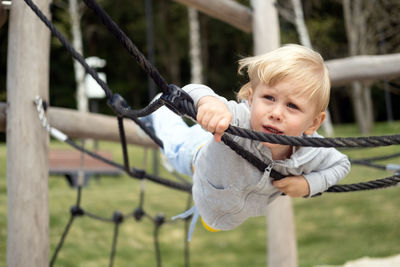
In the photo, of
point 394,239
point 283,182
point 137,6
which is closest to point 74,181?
point 394,239

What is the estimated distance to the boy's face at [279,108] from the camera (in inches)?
35.9

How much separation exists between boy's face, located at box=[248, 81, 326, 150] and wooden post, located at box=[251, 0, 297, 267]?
1043 mm

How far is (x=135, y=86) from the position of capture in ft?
42.5

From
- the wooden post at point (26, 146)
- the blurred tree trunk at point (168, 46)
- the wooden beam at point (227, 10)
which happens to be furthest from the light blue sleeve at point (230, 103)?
the blurred tree trunk at point (168, 46)

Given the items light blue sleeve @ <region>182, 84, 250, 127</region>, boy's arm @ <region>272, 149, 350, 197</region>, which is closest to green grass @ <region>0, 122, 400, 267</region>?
boy's arm @ <region>272, 149, 350, 197</region>

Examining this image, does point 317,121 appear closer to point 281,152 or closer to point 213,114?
point 281,152

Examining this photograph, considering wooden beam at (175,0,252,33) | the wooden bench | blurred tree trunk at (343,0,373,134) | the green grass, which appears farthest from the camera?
blurred tree trunk at (343,0,373,134)

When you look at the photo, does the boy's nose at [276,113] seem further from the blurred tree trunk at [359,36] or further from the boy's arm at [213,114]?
the blurred tree trunk at [359,36]

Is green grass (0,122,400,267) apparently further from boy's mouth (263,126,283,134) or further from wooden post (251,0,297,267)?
boy's mouth (263,126,283,134)

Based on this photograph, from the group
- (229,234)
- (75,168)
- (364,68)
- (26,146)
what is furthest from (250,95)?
(75,168)

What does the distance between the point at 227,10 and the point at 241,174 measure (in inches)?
43.4

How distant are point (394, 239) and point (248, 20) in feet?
6.35

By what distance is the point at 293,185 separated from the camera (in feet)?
3.30

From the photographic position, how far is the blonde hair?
35.9 inches
